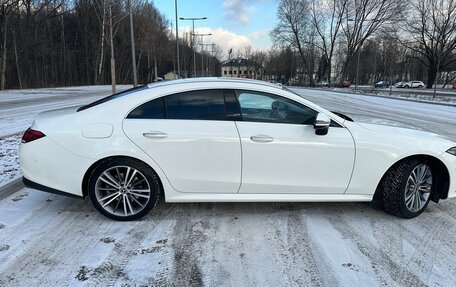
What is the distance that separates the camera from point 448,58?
53031 mm

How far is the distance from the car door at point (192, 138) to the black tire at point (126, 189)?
184mm

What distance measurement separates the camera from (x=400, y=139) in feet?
12.8

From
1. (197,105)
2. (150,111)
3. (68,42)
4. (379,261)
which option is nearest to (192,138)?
(197,105)

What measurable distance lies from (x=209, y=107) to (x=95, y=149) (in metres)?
1.27

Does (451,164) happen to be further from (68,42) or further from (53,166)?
(68,42)

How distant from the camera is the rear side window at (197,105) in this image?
382 centimetres

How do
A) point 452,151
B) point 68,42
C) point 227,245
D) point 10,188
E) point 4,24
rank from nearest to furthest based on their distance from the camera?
point 227,245 → point 452,151 → point 10,188 → point 4,24 → point 68,42

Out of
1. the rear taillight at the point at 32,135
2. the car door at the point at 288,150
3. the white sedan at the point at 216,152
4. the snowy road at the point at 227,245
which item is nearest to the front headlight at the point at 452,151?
the white sedan at the point at 216,152

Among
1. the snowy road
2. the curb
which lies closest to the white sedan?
the snowy road

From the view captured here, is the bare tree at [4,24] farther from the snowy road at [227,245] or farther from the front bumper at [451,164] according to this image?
the front bumper at [451,164]

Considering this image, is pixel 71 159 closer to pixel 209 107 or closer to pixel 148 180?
pixel 148 180

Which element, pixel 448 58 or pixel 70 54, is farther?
pixel 70 54

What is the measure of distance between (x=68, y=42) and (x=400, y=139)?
69.1 metres

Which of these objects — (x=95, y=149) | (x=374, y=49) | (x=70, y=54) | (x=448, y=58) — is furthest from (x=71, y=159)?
(x=374, y=49)
